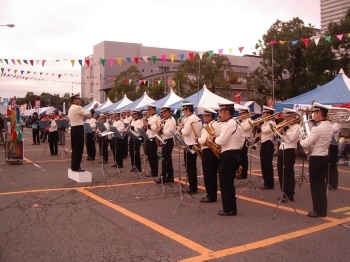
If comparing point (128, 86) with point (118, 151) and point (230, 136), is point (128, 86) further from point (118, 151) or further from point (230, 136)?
point (230, 136)

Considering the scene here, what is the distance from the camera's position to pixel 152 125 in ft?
34.0

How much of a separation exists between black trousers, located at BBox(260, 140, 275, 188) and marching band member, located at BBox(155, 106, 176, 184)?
241cm

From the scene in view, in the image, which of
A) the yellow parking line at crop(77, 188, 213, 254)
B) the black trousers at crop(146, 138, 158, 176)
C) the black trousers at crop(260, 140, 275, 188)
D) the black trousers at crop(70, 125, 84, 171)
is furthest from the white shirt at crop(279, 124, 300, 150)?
the black trousers at crop(70, 125, 84, 171)

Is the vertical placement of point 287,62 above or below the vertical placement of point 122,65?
below

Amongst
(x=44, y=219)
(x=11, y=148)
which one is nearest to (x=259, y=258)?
(x=44, y=219)

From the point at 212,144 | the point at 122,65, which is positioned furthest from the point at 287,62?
the point at 122,65

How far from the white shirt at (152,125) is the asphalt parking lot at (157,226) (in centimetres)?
168

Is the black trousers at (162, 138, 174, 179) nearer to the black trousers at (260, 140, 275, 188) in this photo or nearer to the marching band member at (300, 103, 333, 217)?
the black trousers at (260, 140, 275, 188)

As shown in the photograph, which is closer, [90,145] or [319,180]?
[319,180]

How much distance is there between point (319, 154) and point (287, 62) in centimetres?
2254

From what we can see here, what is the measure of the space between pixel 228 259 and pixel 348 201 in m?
4.50

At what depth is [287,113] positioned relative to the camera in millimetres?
8031

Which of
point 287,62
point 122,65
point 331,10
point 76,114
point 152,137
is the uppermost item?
point 122,65

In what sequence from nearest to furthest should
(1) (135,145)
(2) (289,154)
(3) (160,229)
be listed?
1. (3) (160,229)
2. (2) (289,154)
3. (1) (135,145)
